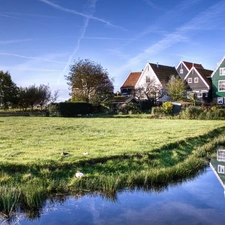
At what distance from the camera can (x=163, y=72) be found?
53.7 m

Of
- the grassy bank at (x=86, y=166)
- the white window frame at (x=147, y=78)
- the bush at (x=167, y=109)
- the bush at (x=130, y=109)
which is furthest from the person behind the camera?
the white window frame at (x=147, y=78)

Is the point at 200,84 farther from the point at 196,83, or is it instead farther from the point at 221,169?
the point at 221,169

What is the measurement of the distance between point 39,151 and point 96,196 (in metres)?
3.77

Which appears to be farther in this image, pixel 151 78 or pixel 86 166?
pixel 151 78

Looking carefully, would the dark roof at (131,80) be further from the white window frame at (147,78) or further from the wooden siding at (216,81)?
the wooden siding at (216,81)

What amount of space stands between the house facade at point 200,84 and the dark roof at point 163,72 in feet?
14.1

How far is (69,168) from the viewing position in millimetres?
8547

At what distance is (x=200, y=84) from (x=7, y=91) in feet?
116

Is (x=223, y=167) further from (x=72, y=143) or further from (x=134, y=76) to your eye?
(x=134, y=76)

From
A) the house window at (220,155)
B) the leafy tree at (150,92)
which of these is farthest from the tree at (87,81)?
the house window at (220,155)

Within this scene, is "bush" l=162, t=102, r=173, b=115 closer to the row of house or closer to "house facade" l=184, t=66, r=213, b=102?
the row of house

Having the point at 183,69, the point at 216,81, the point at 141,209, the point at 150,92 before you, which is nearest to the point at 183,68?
the point at 183,69

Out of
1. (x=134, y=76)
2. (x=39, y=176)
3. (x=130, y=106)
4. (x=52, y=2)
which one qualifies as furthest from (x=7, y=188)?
(x=134, y=76)

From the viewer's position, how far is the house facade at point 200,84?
48656 millimetres
